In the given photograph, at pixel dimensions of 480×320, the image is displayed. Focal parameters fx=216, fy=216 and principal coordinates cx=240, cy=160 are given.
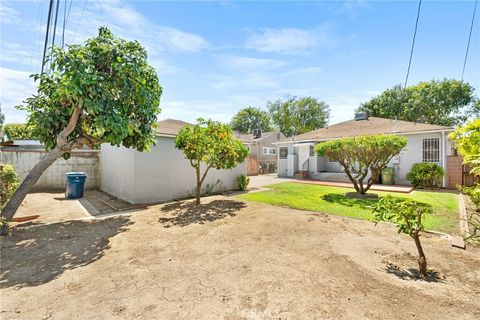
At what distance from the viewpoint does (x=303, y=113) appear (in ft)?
134

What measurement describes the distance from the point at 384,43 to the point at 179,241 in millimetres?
11423

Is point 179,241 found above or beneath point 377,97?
beneath

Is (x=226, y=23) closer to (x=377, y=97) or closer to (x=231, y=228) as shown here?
(x=231, y=228)

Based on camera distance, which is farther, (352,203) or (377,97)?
(377,97)

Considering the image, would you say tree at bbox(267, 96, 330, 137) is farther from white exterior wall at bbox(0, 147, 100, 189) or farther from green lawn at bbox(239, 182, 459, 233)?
white exterior wall at bbox(0, 147, 100, 189)

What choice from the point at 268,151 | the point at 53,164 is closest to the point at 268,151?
the point at 268,151

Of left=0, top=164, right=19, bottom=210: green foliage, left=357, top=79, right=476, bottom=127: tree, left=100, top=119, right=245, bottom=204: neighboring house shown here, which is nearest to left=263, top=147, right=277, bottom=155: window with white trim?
left=357, top=79, right=476, bottom=127: tree

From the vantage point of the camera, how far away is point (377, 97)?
3189 cm

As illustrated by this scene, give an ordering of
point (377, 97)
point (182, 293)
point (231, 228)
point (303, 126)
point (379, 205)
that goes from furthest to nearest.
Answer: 1. point (303, 126)
2. point (377, 97)
3. point (231, 228)
4. point (379, 205)
5. point (182, 293)

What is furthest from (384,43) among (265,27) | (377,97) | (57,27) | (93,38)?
(377,97)

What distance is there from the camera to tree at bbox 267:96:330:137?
4072cm

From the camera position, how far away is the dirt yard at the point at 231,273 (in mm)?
2764

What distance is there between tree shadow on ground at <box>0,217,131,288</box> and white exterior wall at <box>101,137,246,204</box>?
103 inches

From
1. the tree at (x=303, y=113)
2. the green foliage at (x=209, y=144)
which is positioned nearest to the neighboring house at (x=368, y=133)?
the green foliage at (x=209, y=144)
